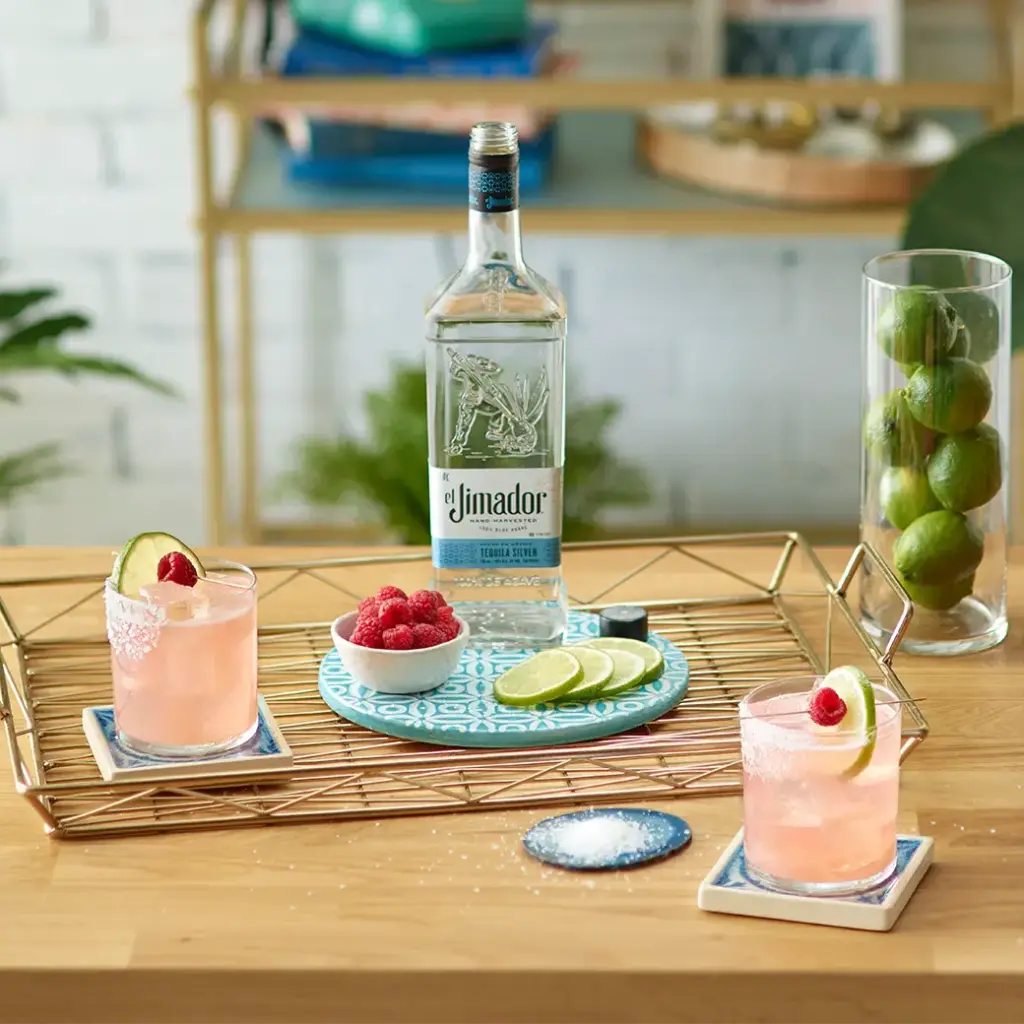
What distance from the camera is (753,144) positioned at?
8.24 feet

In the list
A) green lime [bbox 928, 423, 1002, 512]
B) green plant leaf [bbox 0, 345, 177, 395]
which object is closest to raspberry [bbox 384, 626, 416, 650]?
green lime [bbox 928, 423, 1002, 512]

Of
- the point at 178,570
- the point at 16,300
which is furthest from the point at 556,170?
the point at 178,570

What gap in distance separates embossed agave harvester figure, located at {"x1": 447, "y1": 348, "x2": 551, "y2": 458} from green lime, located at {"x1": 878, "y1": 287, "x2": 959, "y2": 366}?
0.25m

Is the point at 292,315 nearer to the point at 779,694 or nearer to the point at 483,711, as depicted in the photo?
the point at 483,711

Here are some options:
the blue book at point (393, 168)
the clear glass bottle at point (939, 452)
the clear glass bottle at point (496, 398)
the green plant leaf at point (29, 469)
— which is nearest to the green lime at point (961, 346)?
the clear glass bottle at point (939, 452)

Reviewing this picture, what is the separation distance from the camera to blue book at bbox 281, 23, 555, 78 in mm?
2379

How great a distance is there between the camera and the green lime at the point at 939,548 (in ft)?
4.26

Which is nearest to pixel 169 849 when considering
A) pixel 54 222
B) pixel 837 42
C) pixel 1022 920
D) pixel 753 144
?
pixel 1022 920

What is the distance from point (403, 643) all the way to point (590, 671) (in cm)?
12

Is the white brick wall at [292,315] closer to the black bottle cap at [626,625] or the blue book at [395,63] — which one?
the blue book at [395,63]

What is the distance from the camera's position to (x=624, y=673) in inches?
47.4

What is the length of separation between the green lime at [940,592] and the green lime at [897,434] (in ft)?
0.28

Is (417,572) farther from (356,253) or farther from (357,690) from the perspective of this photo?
(356,253)

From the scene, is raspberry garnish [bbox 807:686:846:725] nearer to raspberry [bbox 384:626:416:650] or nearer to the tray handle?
the tray handle
